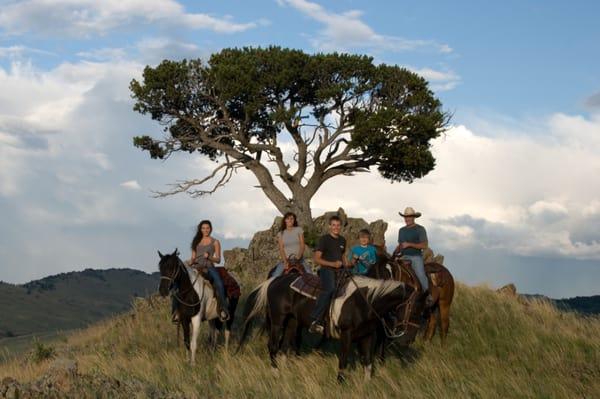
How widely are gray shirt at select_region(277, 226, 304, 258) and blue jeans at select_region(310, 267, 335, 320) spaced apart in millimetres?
2513

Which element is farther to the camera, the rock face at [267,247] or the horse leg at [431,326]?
the rock face at [267,247]

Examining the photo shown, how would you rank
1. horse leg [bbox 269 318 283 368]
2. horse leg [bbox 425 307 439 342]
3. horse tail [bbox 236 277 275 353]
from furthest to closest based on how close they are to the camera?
1. horse leg [bbox 425 307 439 342]
2. horse tail [bbox 236 277 275 353]
3. horse leg [bbox 269 318 283 368]

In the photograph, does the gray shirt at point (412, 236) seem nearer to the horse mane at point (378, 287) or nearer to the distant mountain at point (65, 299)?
the horse mane at point (378, 287)

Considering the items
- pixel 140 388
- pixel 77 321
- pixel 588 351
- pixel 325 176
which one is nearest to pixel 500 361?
pixel 588 351

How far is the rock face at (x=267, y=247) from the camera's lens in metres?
28.4

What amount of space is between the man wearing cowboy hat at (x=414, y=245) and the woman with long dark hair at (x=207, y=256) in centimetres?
379

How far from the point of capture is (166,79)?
3369cm

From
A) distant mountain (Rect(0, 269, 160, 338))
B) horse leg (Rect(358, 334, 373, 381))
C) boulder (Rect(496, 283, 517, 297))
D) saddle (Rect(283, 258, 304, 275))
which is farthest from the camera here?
distant mountain (Rect(0, 269, 160, 338))

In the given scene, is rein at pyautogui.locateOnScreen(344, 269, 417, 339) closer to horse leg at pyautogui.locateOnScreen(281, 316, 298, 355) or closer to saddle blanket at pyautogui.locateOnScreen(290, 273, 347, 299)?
saddle blanket at pyautogui.locateOnScreen(290, 273, 347, 299)

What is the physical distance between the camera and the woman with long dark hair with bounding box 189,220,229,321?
15555mm

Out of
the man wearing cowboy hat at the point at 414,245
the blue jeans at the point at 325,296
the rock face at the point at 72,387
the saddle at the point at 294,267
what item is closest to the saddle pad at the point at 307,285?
the blue jeans at the point at 325,296

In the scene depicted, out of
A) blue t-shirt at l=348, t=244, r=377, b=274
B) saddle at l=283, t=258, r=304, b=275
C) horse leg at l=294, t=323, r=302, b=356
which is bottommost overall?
horse leg at l=294, t=323, r=302, b=356

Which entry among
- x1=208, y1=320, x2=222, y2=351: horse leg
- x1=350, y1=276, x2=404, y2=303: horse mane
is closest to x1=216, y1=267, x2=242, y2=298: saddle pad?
x1=208, y1=320, x2=222, y2=351: horse leg

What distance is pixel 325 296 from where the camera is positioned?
12828 mm
